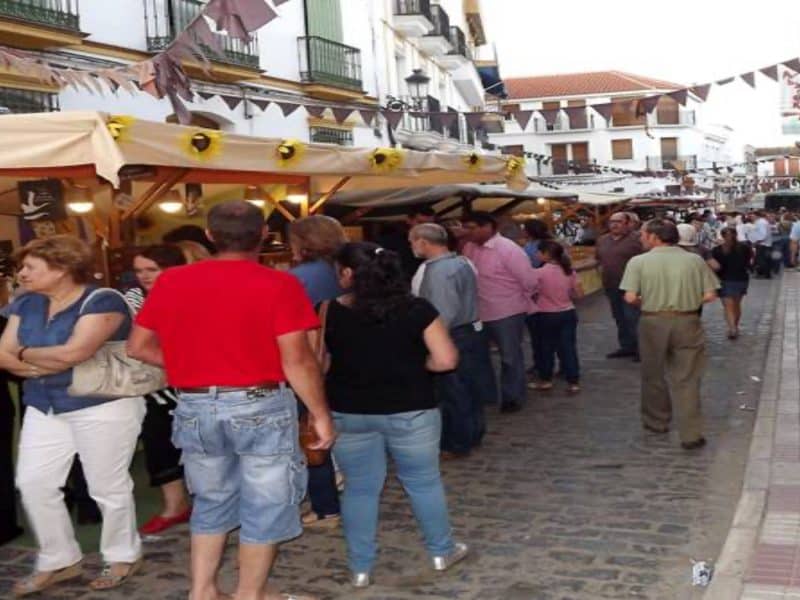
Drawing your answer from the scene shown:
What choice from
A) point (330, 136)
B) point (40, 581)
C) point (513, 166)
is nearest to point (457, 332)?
point (40, 581)

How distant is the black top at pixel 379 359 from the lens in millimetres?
3885

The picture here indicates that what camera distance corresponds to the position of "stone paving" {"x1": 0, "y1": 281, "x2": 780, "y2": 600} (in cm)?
417

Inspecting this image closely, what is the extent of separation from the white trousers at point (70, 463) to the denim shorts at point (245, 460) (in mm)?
633

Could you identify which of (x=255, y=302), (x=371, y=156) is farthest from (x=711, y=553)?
(x=371, y=156)

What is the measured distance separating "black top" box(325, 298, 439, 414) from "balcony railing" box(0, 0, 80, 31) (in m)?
8.60

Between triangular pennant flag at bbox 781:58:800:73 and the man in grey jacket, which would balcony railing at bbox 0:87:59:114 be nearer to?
the man in grey jacket

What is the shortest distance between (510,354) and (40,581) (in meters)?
4.23

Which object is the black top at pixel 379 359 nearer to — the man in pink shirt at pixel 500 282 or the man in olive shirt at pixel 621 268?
the man in pink shirt at pixel 500 282

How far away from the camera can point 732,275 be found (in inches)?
461

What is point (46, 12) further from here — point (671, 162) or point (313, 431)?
point (671, 162)

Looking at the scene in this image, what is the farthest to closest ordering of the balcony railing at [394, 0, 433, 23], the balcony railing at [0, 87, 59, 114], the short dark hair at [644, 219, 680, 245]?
the balcony railing at [394, 0, 433, 23] → the balcony railing at [0, 87, 59, 114] → the short dark hair at [644, 219, 680, 245]

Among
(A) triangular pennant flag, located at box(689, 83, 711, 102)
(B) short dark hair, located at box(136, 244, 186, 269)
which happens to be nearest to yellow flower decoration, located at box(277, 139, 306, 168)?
(B) short dark hair, located at box(136, 244, 186, 269)

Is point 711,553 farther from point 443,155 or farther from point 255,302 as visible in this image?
point 443,155

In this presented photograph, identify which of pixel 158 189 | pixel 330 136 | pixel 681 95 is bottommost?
pixel 158 189
